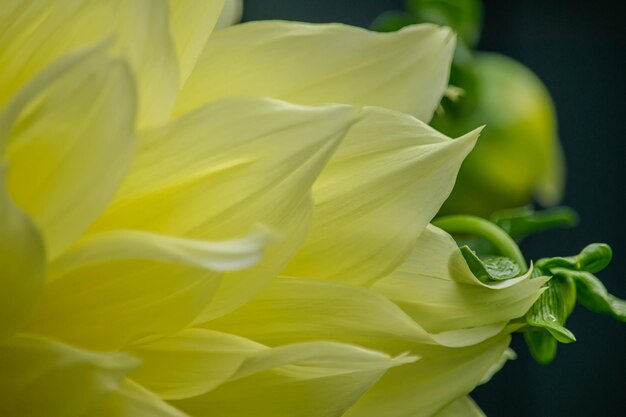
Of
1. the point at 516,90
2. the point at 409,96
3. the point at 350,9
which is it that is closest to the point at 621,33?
the point at 350,9

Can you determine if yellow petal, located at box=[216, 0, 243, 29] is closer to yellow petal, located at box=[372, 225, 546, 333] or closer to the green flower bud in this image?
yellow petal, located at box=[372, 225, 546, 333]

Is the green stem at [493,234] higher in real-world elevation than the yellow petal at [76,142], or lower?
lower

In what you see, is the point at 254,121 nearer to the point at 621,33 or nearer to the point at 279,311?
the point at 279,311

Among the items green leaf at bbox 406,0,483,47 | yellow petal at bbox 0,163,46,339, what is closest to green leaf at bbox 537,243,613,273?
yellow petal at bbox 0,163,46,339

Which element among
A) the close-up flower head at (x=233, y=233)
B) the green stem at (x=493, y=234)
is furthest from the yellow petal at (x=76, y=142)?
the green stem at (x=493, y=234)

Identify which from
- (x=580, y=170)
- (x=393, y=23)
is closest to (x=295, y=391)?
(x=393, y=23)

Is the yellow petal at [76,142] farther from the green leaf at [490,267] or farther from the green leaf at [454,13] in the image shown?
the green leaf at [454,13]
